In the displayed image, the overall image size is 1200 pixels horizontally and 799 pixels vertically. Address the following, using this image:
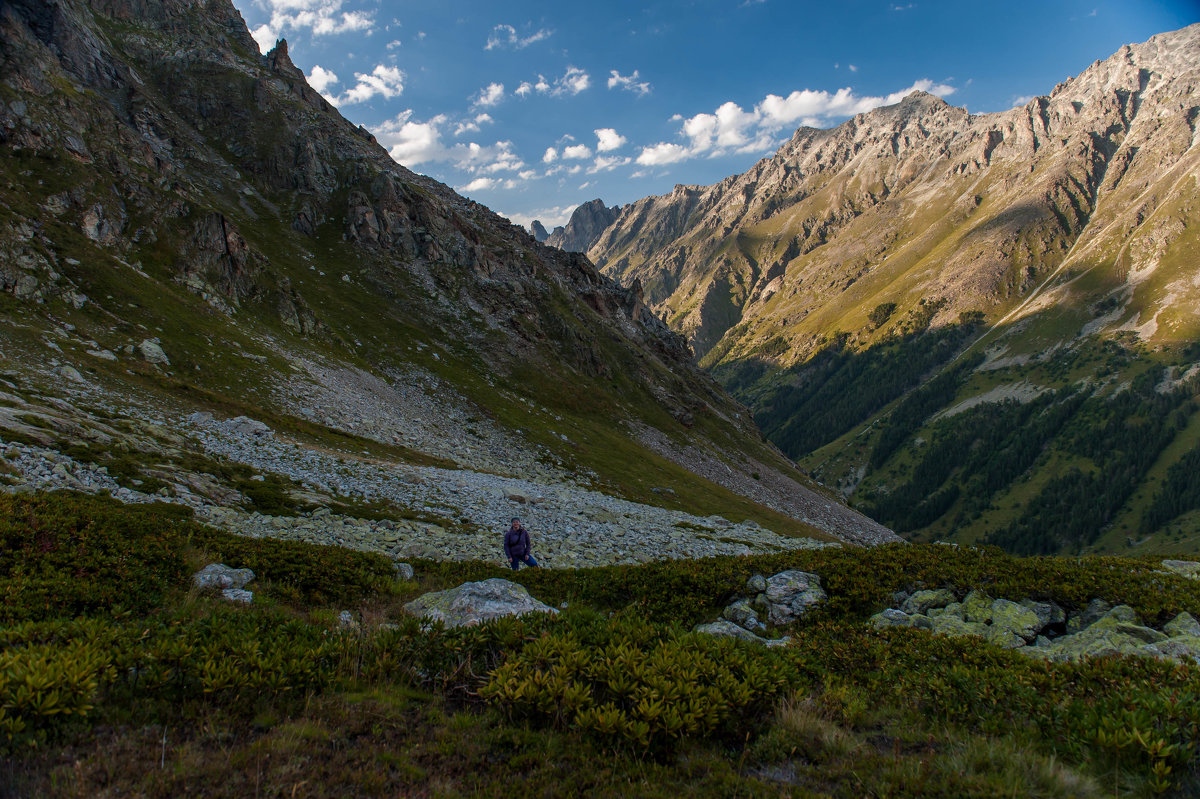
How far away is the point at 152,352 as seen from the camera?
35.8 m

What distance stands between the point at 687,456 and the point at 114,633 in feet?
238

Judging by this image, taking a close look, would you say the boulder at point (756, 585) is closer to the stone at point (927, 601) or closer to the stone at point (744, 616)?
the stone at point (744, 616)

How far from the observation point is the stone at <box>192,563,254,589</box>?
1170cm

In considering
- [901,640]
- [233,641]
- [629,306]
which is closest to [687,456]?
[629,306]

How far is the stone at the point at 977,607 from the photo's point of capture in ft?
40.9

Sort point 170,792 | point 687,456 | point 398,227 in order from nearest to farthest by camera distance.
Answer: point 170,792, point 687,456, point 398,227

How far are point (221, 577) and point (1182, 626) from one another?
2135 cm

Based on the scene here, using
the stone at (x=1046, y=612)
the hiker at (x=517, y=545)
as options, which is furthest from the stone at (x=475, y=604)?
the stone at (x=1046, y=612)

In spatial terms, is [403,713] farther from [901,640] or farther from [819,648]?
[901,640]

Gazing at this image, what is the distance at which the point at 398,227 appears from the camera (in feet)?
275

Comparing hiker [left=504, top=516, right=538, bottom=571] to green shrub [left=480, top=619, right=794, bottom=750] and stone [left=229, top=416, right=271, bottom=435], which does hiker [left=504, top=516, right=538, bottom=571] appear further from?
stone [left=229, top=416, right=271, bottom=435]

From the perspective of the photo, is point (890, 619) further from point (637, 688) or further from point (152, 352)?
point (152, 352)

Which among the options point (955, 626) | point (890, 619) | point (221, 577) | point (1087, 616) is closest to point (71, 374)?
point (221, 577)

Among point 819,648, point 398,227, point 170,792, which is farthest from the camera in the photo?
point 398,227
